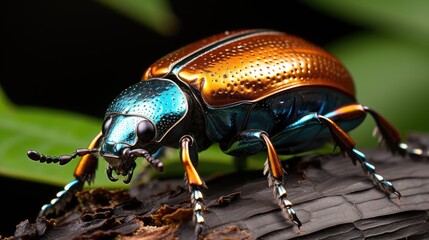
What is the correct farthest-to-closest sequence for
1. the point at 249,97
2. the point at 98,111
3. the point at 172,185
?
the point at 98,111 < the point at 172,185 < the point at 249,97

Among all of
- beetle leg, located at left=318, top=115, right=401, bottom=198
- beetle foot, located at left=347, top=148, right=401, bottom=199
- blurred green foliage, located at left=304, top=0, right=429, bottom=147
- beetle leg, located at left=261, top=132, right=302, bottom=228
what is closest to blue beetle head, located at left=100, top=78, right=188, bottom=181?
beetle leg, located at left=261, top=132, right=302, bottom=228

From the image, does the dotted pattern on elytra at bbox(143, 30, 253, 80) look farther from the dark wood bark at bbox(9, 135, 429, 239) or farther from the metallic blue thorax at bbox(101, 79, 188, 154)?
the dark wood bark at bbox(9, 135, 429, 239)

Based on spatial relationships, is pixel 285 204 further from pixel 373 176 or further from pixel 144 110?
pixel 144 110

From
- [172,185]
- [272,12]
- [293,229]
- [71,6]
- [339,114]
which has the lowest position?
[293,229]

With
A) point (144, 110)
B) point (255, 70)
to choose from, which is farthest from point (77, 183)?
point (255, 70)

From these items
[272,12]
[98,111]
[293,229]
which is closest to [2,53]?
[98,111]

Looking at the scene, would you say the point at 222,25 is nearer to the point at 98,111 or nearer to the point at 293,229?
the point at 98,111

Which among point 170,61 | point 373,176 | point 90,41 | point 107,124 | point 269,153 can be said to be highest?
point 90,41
